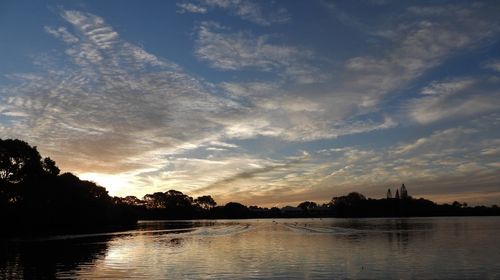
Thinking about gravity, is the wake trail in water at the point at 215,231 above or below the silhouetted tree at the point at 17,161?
below

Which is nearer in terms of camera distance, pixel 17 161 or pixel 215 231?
pixel 17 161

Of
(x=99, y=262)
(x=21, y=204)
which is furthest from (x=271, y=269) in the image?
(x=21, y=204)

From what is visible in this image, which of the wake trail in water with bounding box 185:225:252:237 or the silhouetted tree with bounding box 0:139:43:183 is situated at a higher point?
the silhouetted tree with bounding box 0:139:43:183

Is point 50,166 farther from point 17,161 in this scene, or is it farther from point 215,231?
point 215,231

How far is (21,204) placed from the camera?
3991 inches

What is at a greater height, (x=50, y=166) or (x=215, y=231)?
(x=50, y=166)

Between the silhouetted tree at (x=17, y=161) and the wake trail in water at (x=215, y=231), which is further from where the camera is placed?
the wake trail in water at (x=215, y=231)

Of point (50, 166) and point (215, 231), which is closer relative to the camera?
point (50, 166)

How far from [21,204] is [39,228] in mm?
8299

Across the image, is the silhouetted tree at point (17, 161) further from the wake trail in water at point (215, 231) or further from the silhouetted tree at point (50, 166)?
the wake trail in water at point (215, 231)

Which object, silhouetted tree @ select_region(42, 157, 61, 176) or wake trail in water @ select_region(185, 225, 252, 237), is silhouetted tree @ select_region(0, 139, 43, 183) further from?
wake trail in water @ select_region(185, 225, 252, 237)

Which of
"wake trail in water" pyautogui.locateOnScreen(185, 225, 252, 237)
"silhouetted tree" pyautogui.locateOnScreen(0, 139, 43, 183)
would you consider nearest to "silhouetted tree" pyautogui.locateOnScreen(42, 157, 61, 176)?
"silhouetted tree" pyautogui.locateOnScreen(0, 139, 43, 183)

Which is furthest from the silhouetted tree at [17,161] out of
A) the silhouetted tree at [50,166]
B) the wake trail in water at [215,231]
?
the wake trail in water at [215,231]

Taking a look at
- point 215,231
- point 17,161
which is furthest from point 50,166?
point 215,231
